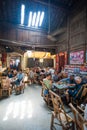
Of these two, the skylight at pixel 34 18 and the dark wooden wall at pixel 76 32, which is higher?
the skylight at pixel 34 18

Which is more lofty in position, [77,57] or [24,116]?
[77,57]

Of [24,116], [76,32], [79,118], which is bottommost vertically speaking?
[24,116]

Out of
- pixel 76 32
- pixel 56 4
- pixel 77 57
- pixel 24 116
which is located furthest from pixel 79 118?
pixel 56 4

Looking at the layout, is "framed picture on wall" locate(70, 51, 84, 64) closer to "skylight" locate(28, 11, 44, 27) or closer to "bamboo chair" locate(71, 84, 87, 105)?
"bamboo chair" locate(71, 84, 87, 105)

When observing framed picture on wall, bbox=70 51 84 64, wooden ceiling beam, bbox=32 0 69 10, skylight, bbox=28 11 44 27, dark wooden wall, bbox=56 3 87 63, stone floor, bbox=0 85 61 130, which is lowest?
stone floor, bbox=0 85 61 130

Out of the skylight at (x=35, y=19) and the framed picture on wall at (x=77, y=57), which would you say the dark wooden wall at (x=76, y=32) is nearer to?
the framed picture on wall at (x=77, y=57)

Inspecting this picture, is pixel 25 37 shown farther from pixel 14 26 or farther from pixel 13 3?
pixel 13 3

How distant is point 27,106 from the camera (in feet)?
16.6

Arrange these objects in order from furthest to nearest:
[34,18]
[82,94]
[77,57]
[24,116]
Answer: [34,18], [77,57], [82,94], [24,116]

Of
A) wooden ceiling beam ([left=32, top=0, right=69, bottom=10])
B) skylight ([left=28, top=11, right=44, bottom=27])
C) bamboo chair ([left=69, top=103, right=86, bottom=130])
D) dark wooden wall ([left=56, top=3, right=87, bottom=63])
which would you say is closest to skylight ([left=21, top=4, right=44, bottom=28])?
skylight ([left=28, top=11, right=44, bottom=27])

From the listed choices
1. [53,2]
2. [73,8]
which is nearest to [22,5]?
[53,2]

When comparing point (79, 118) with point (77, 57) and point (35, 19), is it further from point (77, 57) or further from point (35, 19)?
point (35, 19)

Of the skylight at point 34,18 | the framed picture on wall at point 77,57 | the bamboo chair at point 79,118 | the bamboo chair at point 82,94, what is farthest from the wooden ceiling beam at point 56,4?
the bamboo chair at point 79,118

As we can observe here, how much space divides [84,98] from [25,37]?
815cm
